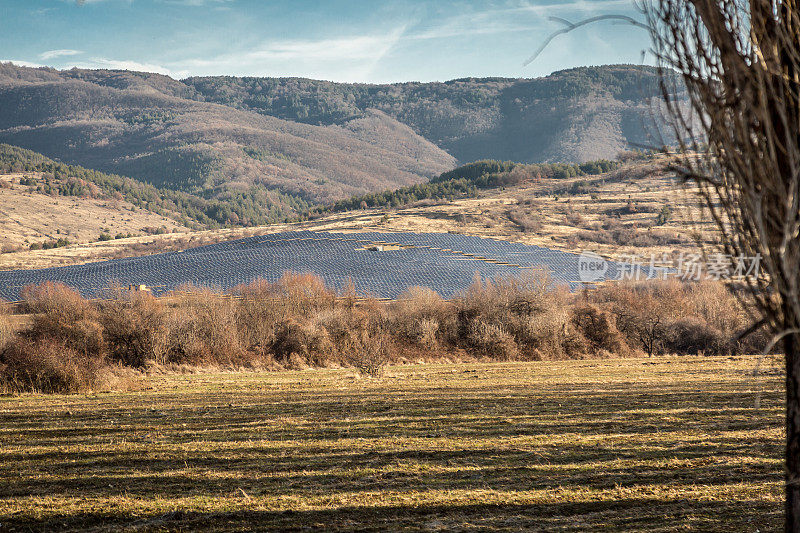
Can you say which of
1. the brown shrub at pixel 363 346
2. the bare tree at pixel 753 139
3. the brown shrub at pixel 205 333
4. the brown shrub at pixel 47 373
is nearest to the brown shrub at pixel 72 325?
the brown shrub at pixel 205 333

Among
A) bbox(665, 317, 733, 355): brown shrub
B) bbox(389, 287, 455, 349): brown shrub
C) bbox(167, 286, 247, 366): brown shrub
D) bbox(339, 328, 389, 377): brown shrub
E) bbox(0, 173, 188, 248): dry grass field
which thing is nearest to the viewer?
bbox(339, 328, 389, 377): brown shrub

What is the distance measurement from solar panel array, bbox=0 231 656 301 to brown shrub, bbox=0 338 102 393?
40.0m

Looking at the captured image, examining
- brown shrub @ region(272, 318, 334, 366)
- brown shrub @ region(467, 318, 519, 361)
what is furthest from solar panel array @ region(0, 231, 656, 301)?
brown shrub @ region(272, 318, 334, 366)

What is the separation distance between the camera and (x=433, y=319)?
52.6 meters

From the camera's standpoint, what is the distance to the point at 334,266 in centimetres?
8500

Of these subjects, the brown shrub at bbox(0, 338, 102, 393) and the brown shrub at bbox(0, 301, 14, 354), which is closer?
the brown shrub at bbox(0, 338, 102, 393)

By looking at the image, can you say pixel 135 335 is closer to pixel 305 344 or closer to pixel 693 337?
pixel 305 344

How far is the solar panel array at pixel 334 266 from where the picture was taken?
76062 millimetres

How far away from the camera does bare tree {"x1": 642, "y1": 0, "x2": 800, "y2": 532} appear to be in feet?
16.7

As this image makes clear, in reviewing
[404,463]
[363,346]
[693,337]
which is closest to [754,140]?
[404,463]

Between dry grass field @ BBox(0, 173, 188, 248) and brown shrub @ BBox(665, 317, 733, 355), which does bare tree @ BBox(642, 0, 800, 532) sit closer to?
brown shrub @ BBox(665, 317, 733, 355)

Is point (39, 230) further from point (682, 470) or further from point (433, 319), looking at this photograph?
point (682, 470)

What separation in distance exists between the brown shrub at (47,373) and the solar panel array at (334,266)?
131 ft

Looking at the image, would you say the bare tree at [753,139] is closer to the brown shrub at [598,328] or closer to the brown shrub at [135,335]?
the brown shrub at [135,335]
